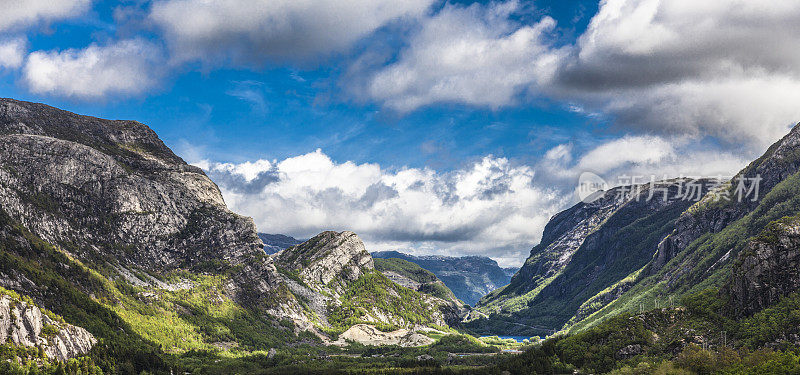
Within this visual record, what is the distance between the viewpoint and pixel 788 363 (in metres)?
148

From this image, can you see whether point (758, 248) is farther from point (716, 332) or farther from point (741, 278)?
point (716, 332)

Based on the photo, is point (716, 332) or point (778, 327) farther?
point (716, 332)

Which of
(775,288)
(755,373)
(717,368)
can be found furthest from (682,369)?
(775,288)

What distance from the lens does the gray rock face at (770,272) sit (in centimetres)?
18862

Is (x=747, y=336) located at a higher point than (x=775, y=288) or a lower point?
lower

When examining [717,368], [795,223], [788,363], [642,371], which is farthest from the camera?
[795,223]

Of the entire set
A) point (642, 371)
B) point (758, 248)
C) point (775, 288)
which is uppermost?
point (758, 248)

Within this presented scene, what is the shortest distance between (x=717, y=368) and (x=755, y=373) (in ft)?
47.5

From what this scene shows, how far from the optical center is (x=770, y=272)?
193 m

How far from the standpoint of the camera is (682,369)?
16725cm

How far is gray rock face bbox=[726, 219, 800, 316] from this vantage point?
619 feet

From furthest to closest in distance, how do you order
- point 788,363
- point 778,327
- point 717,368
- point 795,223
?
point 795,223
point 778,327
point 717,368
point 788,363

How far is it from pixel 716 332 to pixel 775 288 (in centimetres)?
2573

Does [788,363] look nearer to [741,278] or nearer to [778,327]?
[778,327]
